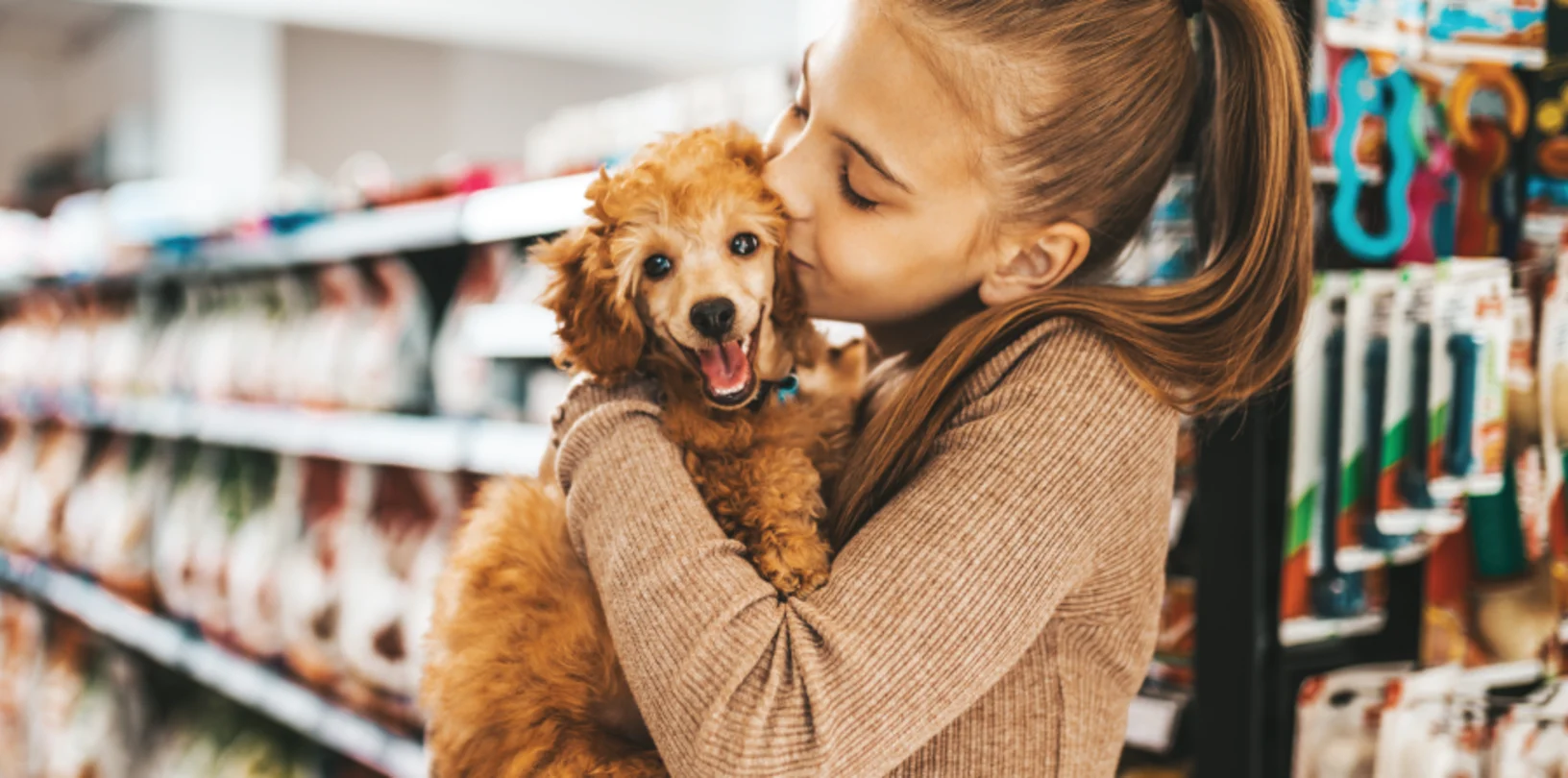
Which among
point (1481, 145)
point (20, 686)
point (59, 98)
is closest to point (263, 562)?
point (20, 686)

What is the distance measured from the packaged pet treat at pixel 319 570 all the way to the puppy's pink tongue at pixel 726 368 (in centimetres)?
184

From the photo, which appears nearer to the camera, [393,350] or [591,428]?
[591,428]

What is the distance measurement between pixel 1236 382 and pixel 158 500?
10.1 ft

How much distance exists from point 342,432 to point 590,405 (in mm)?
1648

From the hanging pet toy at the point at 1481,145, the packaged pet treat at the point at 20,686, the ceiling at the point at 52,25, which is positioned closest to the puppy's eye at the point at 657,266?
the hanging pet toy at the point at 1481,145

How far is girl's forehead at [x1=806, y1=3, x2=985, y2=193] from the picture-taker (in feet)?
3.00

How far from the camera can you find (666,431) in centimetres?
98

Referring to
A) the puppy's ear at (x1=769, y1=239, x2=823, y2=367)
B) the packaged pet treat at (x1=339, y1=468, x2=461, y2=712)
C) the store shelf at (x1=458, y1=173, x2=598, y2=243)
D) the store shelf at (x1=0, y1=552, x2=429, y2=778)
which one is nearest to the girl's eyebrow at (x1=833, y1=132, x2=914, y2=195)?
the puppy's ear at (x1=769, y1=239, x2=823, y2=367)

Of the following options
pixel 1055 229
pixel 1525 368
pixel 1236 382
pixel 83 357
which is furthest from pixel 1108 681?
pixel 83 357

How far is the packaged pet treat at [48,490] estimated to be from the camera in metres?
3.56

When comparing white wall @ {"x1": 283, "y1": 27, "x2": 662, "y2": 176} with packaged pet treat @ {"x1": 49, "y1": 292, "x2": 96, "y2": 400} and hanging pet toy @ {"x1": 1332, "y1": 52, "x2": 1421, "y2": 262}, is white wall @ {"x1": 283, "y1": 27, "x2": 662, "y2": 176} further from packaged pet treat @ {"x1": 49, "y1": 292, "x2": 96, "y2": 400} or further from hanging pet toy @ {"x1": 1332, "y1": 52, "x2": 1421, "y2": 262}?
hanging pet toy @ {"x1": 1332, "y1": 52, "x2": 1421, "y2": 262}

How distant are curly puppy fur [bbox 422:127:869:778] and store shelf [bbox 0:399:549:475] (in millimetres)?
744

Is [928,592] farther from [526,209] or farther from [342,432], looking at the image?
[342,432]

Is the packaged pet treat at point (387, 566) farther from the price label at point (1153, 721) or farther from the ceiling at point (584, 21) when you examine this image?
the ceiling at point (584, 21)
